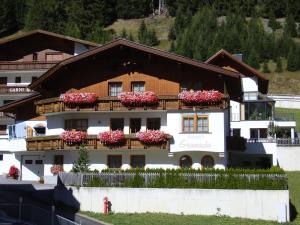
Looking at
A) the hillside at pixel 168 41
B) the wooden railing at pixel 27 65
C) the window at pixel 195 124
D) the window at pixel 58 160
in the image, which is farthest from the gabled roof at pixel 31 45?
the hillside at pixel 168 41

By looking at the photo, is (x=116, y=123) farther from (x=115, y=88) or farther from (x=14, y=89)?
(x=14, y=89)

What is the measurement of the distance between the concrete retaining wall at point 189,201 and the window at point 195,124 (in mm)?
6005

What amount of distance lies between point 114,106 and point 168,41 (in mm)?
127038

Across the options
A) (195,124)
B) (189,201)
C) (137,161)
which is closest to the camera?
(189,201)

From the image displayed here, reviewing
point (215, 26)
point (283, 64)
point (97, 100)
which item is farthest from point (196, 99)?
point (215, 26)

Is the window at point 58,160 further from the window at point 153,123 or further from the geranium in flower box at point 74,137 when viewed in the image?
the window at point 153,123

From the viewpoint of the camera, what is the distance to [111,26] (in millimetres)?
174625

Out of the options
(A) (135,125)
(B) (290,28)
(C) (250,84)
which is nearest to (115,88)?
(A) (135,125)

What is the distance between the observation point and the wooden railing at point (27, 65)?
47.5 meters

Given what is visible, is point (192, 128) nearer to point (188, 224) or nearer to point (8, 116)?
point (188, 224)

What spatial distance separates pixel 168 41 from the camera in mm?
160375

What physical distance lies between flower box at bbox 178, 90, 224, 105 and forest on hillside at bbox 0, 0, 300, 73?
84802 mm

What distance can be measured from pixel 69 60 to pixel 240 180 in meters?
13.5

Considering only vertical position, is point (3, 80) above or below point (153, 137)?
above
